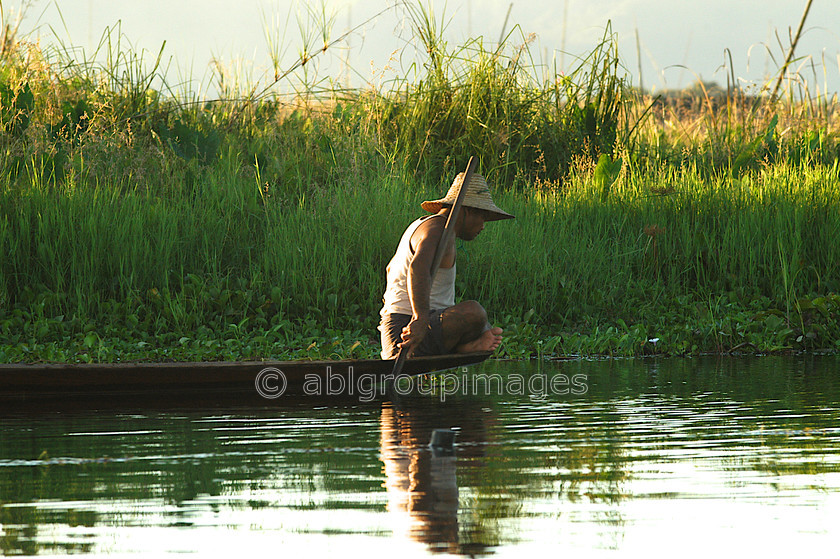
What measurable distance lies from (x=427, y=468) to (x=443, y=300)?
272 cm

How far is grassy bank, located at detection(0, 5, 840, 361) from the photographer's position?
9141 millimetres

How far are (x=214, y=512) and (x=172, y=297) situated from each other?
6.08 m

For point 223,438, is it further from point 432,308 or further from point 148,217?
point 148,217

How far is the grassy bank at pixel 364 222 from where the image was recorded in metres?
9.14

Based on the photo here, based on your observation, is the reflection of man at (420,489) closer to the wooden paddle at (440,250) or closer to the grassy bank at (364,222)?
the wooden paddle at (440,250)

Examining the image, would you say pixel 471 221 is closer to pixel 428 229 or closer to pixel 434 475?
pixel 428 229

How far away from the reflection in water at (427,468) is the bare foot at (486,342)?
63 centimetres

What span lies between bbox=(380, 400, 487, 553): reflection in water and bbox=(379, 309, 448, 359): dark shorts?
571 mm

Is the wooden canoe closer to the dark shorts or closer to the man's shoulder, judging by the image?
the dark shorts

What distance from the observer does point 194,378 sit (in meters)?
6.45

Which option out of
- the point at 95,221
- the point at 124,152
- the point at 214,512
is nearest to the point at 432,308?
the point at 214,512
